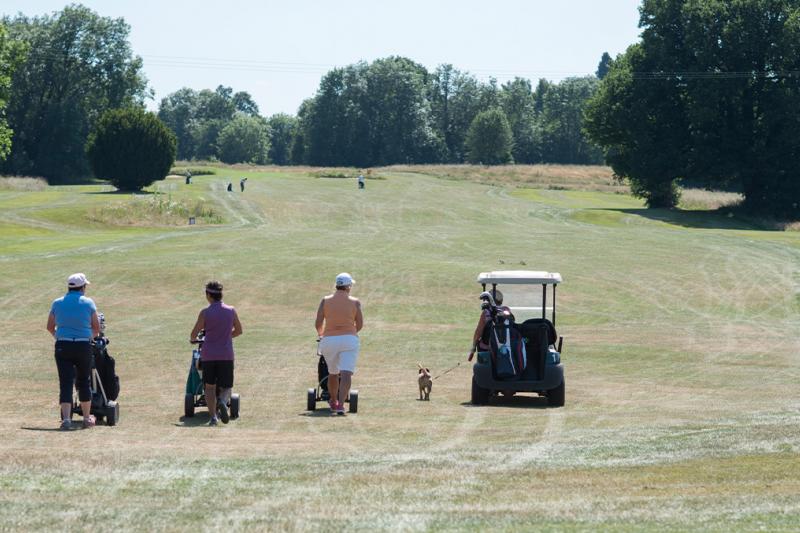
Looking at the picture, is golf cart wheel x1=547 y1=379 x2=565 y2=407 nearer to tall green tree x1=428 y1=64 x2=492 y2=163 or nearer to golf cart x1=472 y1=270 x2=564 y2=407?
golf cart x1=472 y1=270 x2=564 y2=407

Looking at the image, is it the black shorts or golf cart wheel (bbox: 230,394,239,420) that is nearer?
the black shorts

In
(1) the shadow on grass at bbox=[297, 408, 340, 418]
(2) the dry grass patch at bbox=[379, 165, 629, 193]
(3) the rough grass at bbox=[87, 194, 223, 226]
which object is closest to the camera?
(1) the shadow on grass at bbox=[297, 408, 340, 418]

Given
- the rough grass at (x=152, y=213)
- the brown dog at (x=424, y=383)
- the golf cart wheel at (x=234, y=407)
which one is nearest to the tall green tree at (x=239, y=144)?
the rough grass at (x=152, y=213)

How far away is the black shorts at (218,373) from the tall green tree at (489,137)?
152619 millimetres

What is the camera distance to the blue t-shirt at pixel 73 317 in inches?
552

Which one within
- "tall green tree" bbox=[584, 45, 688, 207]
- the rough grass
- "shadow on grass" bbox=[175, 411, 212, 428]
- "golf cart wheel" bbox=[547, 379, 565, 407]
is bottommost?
the rough grass

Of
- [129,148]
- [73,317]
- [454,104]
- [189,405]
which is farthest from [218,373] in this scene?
[454,104]

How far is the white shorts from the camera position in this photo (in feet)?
51.2

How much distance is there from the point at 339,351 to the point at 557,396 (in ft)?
12.9

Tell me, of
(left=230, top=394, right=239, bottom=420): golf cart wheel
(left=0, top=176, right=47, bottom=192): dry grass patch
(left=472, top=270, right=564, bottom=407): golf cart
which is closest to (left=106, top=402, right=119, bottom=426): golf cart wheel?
(left=230, top=394, right=239, bottom=420): golf cart wheel

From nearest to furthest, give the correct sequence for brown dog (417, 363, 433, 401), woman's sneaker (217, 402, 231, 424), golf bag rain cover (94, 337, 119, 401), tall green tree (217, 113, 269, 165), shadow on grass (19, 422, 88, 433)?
shadow on grass (19, 422, 88, 433) < woman's sneaker (217, 402, 231, 424) < golf bag rain cover (94, 337, 119, 401) < brown dog (417, 363, 433, 401) < tall green tree (217, 113, 269, 165)

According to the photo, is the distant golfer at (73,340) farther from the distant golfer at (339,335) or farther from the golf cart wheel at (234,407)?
the distant golfer at (339,335)

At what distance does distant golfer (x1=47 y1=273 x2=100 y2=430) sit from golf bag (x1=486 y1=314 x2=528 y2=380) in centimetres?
609

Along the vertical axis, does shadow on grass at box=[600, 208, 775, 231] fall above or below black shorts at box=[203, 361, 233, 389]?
below
